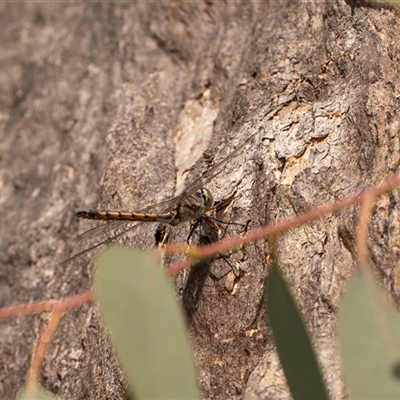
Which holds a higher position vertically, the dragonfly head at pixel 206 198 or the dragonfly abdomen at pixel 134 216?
the dragonfly abdomen at pixel 134 216

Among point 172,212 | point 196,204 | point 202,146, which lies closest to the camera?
point 196,204

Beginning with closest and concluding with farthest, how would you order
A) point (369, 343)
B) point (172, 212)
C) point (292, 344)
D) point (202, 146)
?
point (369, 343) → point (292, 344) → point (172, 212) → point (202, 146)

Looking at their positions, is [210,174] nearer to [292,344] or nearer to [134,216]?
[134,216]

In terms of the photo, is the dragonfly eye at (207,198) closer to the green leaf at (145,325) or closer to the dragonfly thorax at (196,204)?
the dragonfly thorax at (196,204)

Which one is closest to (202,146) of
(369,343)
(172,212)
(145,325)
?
(172,212)

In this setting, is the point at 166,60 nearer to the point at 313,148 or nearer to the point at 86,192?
the point at 86,192

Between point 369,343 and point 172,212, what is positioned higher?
point 172,212

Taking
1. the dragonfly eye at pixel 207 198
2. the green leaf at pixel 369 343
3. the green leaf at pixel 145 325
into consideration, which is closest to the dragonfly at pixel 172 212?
the dragonfly eye at pixel 207 198
